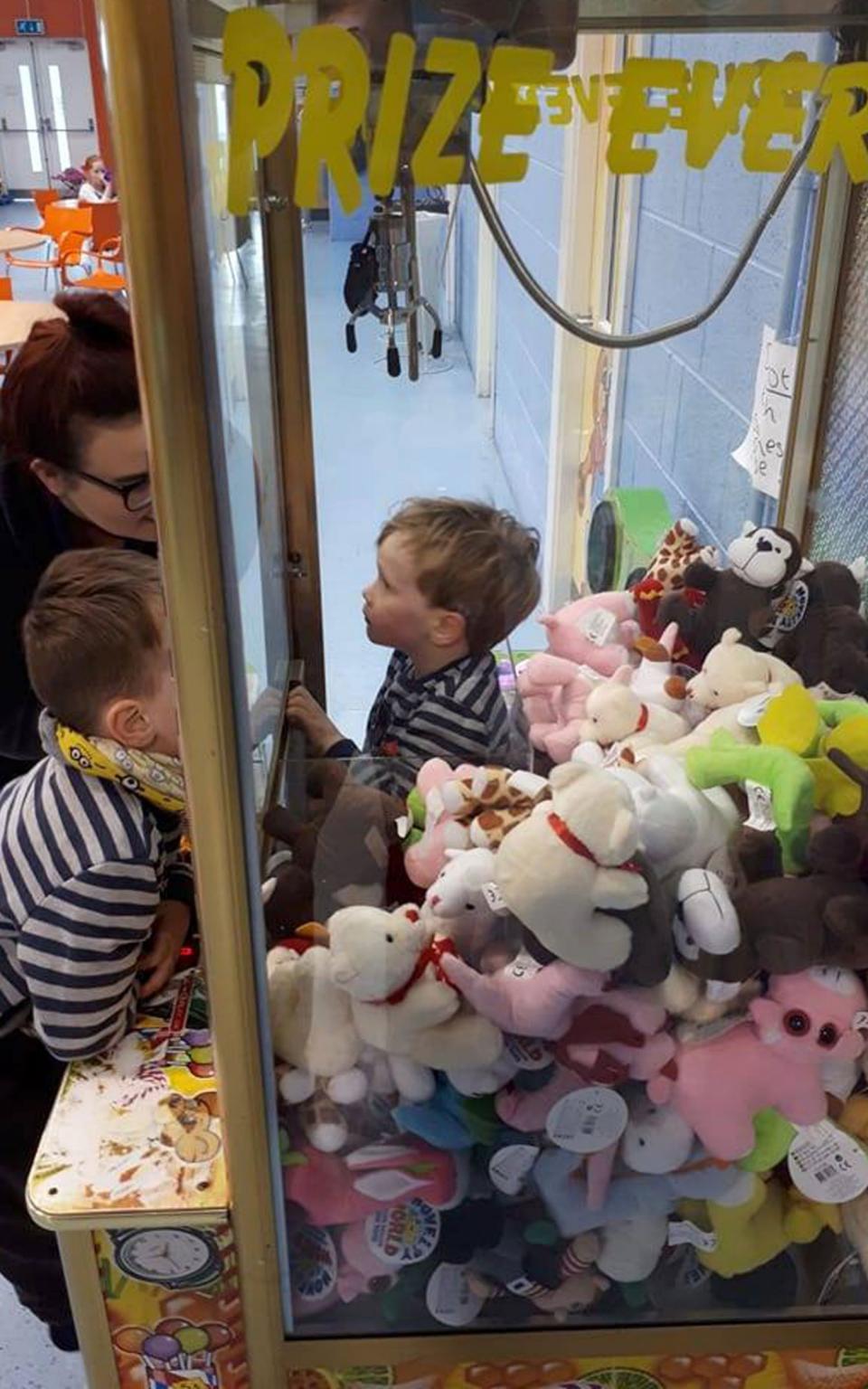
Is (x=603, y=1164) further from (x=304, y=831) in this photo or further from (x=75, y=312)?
(x=75, y=312)

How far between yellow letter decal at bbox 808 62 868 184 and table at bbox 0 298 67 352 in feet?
11.7

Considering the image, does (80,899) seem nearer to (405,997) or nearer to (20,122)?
(405,997)

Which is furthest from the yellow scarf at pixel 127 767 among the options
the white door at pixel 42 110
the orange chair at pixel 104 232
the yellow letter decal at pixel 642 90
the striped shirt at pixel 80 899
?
the white door at pixel 42 110

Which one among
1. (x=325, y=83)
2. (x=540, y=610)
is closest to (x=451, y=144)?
(x=325, y=83)

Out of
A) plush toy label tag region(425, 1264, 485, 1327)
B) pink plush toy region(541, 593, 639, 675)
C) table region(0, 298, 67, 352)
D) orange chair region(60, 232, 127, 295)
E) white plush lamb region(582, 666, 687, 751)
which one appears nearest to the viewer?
plush toy label tag region(425, 1264, 485, 1327)

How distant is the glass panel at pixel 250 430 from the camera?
60 cm

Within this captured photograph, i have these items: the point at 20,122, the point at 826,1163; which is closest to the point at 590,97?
the point at 826,1163

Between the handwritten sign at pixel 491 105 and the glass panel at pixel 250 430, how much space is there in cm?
2

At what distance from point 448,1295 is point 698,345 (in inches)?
42.5

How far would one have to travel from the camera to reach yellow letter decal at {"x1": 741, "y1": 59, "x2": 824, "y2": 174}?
663mm

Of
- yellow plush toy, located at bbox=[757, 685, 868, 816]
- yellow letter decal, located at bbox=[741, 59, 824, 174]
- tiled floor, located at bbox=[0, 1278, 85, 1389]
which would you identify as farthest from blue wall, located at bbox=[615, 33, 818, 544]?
tiled floor, located at bbox=[0, 1278, 85, 1389]

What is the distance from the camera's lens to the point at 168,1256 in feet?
2.77

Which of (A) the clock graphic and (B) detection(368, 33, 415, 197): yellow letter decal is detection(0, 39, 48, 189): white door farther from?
(A) the clock graphic

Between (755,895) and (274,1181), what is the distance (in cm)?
40
